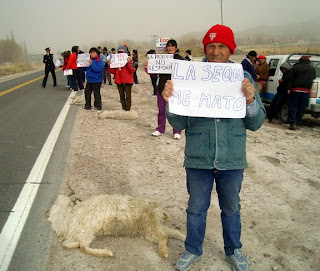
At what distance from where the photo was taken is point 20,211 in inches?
146

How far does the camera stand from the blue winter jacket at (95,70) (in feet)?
31.4

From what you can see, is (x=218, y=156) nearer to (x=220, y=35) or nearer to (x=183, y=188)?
(x=220, y=35)

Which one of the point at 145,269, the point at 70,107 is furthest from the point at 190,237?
the point at 70,107

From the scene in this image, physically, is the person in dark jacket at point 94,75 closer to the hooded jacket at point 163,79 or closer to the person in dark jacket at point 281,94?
the hooded jacket at point 163,79

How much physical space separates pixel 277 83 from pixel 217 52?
797 cm

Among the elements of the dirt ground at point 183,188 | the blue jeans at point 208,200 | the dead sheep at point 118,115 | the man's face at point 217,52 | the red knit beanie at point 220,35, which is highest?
the red knit beanie at point 220,35

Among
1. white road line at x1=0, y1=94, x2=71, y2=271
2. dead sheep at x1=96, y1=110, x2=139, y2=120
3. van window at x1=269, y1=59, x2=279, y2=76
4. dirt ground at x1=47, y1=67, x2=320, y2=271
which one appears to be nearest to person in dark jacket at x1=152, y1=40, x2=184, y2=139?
dirt ground at x1=47, y1=67, x2=320, y2=271

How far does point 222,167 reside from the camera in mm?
2568

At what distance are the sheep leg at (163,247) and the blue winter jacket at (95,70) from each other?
7462mm

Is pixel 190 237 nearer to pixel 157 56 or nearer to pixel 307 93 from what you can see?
pixel 157 56

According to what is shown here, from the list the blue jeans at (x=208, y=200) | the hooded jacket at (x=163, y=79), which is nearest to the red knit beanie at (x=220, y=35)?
the blue jeans at (x=208, y=200)

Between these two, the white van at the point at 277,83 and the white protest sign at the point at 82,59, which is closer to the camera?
the white van at the point at 277,83

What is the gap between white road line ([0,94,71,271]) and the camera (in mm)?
2992

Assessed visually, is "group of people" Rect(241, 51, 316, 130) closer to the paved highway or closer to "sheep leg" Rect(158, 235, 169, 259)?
the paved highway
